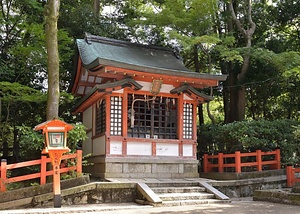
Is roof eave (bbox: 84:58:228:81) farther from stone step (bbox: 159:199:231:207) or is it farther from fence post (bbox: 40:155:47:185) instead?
stone step (bbox: 159:199:231:207)

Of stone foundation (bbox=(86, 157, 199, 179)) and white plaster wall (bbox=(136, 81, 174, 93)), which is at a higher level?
white plaster wall (bbox=(136, 81, 174, 93))

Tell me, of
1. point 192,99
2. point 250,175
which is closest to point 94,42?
point 192,99

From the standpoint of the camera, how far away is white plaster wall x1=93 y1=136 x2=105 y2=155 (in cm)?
1229

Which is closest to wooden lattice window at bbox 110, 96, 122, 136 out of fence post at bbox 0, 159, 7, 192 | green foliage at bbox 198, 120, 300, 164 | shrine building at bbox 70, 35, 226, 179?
shrine building at bbox 70, 35, 226, 179

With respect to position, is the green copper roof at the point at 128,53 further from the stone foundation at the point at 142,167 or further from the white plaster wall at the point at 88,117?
the stone foundation at the point at 142,167

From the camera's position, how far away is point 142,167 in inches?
479

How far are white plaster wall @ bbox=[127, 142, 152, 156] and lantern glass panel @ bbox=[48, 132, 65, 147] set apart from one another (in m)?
3.78

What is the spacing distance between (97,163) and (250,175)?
564cm

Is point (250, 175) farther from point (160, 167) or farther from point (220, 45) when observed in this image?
point (220, 45)

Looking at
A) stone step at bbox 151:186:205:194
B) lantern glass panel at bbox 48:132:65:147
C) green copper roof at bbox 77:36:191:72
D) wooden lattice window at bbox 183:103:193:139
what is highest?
green copper roof at bbox 77:36:191:72

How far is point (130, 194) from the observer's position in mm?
10062

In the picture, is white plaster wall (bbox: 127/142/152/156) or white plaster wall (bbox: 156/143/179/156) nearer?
white plaster wall (bbox: 127/142/152/156)

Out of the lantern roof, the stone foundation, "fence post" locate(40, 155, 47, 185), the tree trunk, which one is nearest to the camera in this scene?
the lantern roof

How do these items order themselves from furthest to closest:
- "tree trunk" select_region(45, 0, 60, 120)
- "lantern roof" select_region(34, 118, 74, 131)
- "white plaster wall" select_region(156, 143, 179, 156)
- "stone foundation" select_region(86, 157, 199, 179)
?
"white plaster wall" select_region(156, 143, 179, 156) → "stone foundation" select_region(86, 157, 199, 179) → "tree trunk" select_region(45, 0, 60, 120) → "lantern roof" select_region(34, 118, 74, 131)
